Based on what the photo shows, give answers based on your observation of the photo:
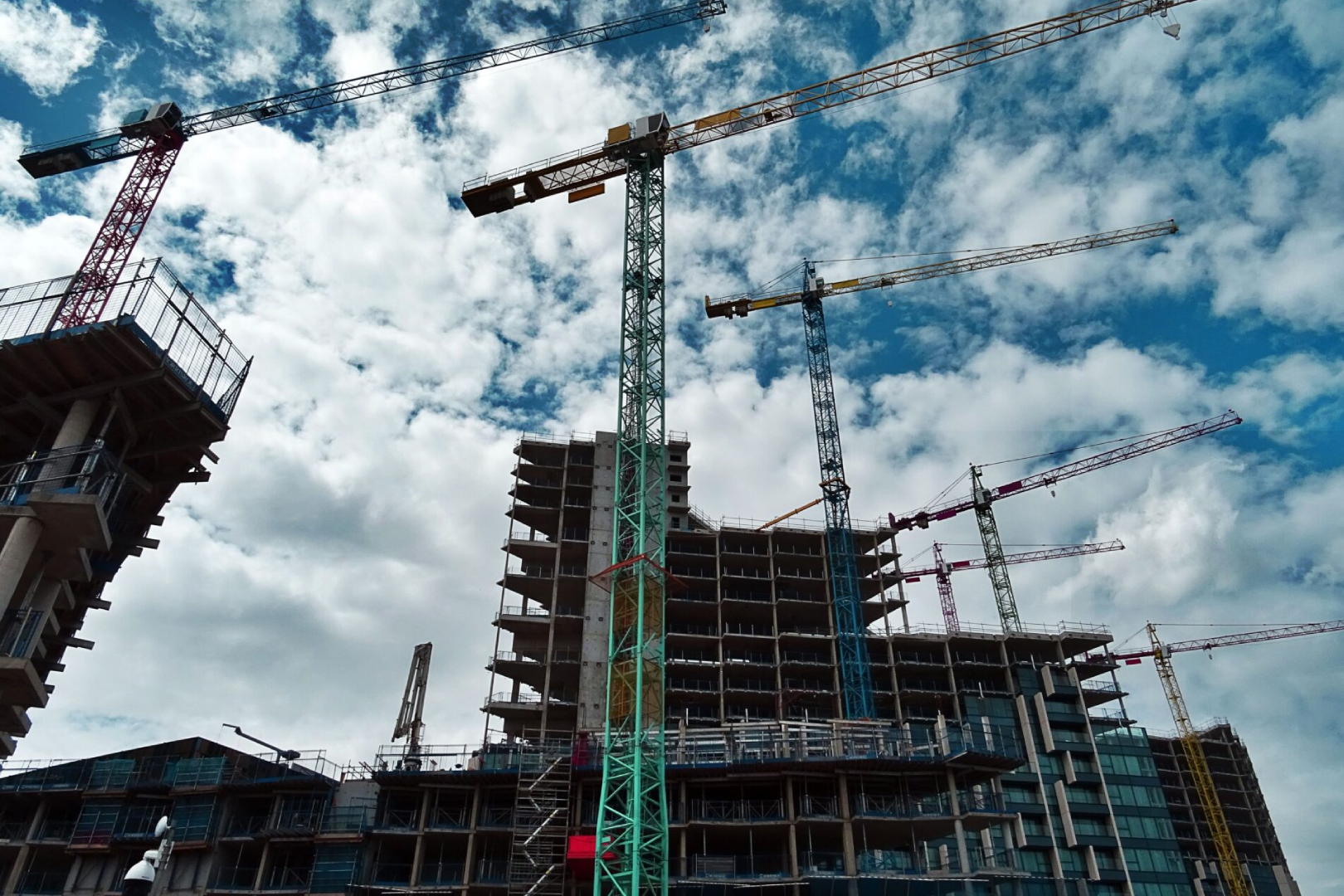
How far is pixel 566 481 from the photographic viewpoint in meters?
93.7

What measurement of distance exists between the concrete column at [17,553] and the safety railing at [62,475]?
3.34 feet

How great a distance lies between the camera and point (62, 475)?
38.5 m

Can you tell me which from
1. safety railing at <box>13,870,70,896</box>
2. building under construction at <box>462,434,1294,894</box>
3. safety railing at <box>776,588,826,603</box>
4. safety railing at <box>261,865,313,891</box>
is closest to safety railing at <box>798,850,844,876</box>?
building under construction at <box>462,434,1294,894</box>

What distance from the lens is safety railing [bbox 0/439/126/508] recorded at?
3797 cm

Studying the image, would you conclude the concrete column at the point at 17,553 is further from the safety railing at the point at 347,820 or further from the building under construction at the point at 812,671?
the building under construction at the point at 812,671

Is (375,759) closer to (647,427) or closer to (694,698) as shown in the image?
(647,427)

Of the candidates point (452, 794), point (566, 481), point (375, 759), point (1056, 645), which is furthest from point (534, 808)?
point (1056, 645)

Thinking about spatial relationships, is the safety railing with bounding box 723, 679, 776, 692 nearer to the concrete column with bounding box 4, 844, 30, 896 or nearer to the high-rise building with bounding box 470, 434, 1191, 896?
the high-rise building with bounding box 470, 434, 1191, 896

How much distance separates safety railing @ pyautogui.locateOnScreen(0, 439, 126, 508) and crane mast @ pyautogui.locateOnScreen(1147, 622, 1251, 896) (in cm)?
13339

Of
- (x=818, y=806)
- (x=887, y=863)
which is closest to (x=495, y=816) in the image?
(x=818, y=806)

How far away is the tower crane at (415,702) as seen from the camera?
2707 inches

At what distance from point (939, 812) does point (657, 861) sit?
17450 millimetres

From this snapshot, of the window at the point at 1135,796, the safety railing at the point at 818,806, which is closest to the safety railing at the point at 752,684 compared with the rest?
the safety railing at the point at 818,806

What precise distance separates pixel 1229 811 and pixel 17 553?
554 ft
